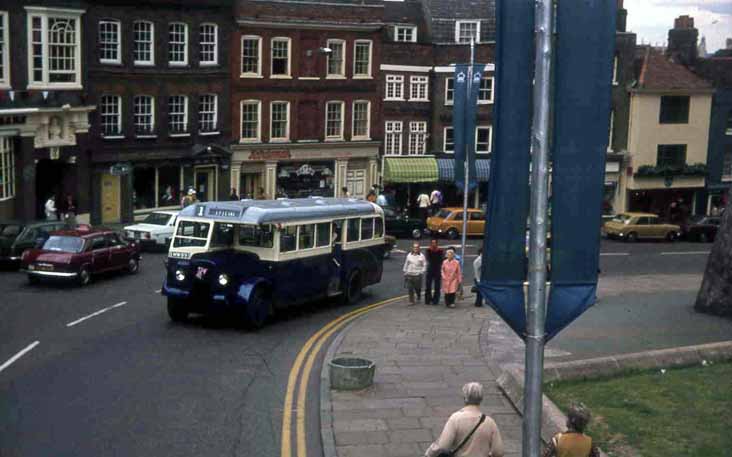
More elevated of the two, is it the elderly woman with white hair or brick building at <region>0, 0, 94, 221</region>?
brick building at <region>0, 0, 94, 221</region>

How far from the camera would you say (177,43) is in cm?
4647

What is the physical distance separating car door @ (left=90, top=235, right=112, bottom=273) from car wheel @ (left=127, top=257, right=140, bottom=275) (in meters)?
1.26

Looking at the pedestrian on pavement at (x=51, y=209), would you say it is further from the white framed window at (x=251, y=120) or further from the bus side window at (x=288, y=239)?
the bus side window at (x=288, y=239)

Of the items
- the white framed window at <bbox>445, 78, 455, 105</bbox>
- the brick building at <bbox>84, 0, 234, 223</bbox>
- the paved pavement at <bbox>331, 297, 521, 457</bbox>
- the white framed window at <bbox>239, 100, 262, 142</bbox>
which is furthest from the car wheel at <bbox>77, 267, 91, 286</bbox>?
the white framed window at <bbox>445, 78, 455, 105</bbox>

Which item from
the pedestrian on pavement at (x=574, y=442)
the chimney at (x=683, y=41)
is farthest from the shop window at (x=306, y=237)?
the chimney at (x=683, y=41)

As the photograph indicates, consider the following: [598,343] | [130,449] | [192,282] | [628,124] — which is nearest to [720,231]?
[598,343]

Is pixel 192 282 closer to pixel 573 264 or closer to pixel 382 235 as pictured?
pixel 382 235

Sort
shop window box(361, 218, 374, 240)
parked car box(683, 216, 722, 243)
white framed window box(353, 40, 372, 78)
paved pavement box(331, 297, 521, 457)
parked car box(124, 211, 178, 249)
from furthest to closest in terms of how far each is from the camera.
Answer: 1. white framed window box(353, 40, 372, 78)
2. parked car box(683, 216, 722, 243)
3. parked car box(124, 211, 178, 249)
4. shop window box(361, 218, 374, 240)
5. paved pavement box(331, 297, 521, 457)

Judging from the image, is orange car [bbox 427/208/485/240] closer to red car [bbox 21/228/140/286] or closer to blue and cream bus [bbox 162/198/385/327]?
red car [bbox 21/228/140/286]

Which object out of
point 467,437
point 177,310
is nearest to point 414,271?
point 177,310

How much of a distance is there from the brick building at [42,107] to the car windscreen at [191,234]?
711 inches

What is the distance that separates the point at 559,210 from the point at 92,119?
122 ft

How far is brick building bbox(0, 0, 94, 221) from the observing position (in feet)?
128

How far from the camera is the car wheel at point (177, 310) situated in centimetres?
2269
